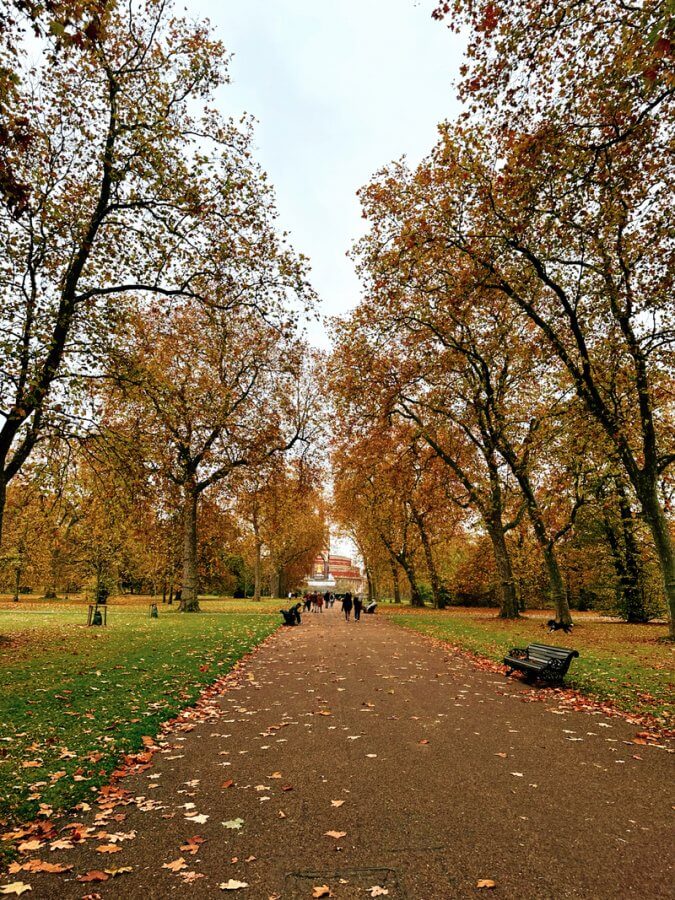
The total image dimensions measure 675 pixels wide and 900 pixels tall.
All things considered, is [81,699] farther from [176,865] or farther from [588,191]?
[588,191]

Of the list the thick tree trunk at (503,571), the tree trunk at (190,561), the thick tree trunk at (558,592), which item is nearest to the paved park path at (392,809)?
the thick tree trunk at (558,592)

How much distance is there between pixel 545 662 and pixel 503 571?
16.0 m

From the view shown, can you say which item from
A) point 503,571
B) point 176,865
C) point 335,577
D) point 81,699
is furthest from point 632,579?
point 335,577

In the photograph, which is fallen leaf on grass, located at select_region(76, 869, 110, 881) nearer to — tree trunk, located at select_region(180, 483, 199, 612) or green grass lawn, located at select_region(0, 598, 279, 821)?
green grass lawn, located at select_region(0, 598, 279, 821)

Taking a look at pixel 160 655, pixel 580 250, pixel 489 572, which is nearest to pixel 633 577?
pixel 489 572

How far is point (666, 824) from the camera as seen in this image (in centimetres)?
402

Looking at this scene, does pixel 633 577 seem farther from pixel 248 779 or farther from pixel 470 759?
pixel 248 779

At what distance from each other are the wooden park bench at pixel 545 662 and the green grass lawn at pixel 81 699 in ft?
20.3

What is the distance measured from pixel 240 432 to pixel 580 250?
16.8m

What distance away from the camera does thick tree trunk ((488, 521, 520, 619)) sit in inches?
970

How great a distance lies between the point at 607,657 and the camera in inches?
503

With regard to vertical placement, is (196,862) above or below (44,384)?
below

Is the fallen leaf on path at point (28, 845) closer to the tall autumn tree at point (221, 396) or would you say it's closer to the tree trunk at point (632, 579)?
the tall autumn tree at point (221, 396)

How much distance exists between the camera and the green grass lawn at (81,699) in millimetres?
4590
